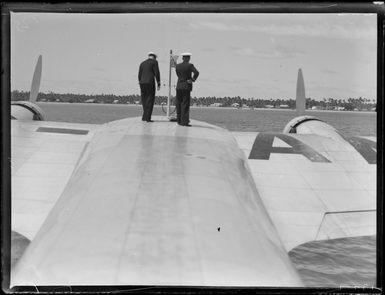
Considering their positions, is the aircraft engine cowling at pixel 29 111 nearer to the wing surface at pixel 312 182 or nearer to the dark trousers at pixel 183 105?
the dark trousers at pixel 183 105

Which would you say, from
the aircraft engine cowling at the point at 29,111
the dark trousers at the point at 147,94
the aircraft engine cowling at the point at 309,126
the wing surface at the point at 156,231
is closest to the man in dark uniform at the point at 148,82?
the dark trousers at the point at 147,94

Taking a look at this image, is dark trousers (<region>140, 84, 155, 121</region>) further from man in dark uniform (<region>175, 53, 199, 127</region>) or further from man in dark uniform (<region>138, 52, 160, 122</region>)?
man in dark uniform (<region>175, 53, 199, 127</region>)

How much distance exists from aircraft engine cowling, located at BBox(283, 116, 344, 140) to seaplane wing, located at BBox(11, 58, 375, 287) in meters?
1.82

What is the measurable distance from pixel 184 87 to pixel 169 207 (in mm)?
3057

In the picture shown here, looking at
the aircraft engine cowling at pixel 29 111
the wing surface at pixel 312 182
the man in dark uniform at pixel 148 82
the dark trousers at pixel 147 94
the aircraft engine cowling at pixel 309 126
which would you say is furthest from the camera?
the aircraft engine cowling at pixel 29 111

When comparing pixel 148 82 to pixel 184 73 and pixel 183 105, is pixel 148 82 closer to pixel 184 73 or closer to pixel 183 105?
pixel 184 73

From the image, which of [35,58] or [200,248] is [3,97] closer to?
[35,58]

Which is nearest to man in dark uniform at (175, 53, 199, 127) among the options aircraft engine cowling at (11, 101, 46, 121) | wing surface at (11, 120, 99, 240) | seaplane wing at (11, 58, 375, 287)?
seaplane wing at (11, 58, 375, 287)

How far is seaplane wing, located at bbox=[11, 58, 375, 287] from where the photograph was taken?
9.63 feet

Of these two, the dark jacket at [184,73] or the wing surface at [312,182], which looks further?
the dark jacket at [184,73]

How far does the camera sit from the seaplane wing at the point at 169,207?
9.63ft

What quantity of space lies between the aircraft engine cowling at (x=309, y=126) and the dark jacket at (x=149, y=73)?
13.2ft

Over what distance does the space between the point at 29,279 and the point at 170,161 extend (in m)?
2.11

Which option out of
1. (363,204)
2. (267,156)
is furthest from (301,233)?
(267,156)
